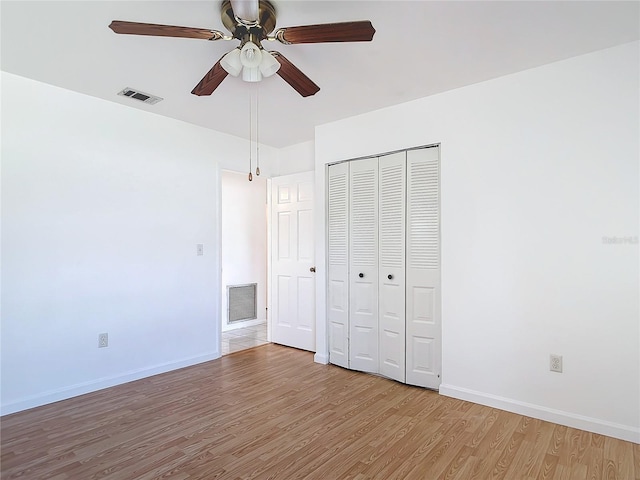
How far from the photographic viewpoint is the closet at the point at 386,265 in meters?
3.07

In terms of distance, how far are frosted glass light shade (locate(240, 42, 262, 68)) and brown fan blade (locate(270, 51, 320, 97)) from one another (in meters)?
0.12

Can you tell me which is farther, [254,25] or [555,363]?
[555,363]

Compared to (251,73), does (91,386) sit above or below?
below

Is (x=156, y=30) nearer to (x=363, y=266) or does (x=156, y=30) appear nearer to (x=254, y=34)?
(x=254, y=34)

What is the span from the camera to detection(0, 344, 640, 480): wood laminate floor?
1.96 metres

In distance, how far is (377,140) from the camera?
11.1ft

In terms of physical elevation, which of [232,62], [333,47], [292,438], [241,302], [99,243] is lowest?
[292,438]

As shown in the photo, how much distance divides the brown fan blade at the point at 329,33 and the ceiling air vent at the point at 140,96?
1.79 meters

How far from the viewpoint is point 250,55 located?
1883mm

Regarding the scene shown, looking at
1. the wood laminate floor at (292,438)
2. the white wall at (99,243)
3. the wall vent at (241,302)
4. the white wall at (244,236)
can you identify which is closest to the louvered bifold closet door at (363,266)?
the wood laminate floor at (292,438)

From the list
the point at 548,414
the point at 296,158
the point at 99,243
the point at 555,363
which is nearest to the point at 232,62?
the point at 99,243

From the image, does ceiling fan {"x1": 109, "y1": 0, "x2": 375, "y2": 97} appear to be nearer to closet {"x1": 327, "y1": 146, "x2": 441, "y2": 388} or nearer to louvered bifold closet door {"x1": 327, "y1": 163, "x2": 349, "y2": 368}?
closet {"x1": 327, "y1": 146, "x2": 441, "y2": 388}

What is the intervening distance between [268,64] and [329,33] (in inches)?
17.5

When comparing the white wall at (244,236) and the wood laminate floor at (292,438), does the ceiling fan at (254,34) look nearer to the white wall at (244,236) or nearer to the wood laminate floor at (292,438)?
the wood laminate floor at (292,438)
